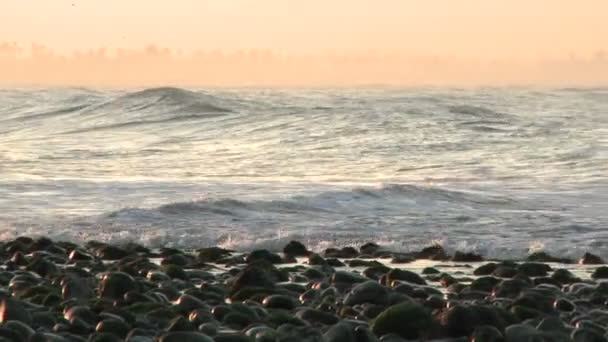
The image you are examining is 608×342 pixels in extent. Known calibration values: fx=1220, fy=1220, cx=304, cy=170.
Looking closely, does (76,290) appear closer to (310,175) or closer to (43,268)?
(43,268)

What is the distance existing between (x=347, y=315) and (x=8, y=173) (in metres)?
15.4

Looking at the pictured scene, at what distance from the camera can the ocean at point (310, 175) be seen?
1461 centimetres

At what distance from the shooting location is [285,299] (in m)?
8.39

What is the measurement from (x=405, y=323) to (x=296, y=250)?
5209 millimetres

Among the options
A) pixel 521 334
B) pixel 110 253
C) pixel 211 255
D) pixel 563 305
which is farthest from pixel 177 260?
pixel 521 334

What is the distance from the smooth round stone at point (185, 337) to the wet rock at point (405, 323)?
49.4 inches

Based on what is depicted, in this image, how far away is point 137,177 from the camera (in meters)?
21.9

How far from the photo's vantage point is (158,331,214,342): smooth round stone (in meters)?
6.62

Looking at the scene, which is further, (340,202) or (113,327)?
(340,202)

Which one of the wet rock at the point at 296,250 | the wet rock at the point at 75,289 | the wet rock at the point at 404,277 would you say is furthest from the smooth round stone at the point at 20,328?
the wet rock at the point at 296,250

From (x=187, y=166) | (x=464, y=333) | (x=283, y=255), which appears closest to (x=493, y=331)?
(x=464, y=333)

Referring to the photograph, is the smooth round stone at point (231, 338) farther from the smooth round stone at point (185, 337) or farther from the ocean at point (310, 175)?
the ocean at point (310, 175)

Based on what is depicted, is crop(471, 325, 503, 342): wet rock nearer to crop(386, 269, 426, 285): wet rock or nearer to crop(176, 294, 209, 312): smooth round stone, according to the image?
crop(176, 294, 209, 312): smooth round stone

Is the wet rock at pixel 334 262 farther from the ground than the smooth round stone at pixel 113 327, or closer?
closer
